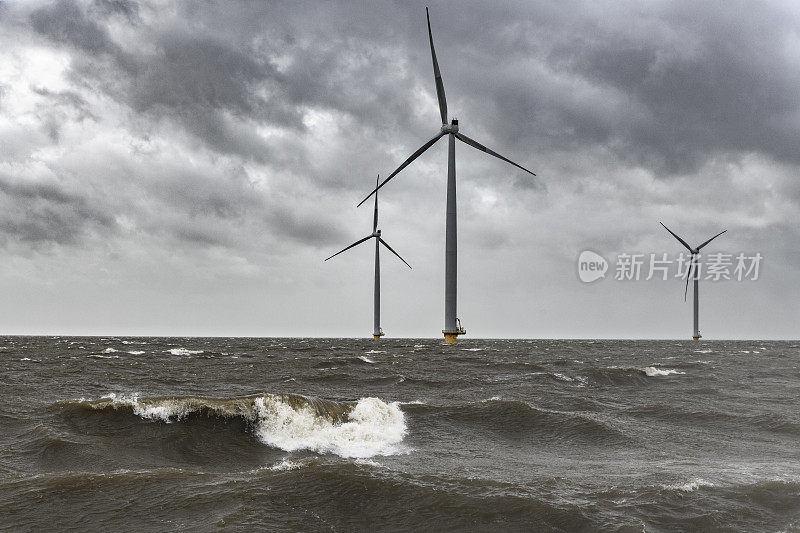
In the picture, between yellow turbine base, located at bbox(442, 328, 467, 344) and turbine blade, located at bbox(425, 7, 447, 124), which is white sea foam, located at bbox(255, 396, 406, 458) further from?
turbine blade, located at bbox(425, 7, 447, 124)

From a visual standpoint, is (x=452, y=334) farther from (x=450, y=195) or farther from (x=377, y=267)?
(x=377, y=267)

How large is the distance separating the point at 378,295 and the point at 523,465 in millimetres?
101635

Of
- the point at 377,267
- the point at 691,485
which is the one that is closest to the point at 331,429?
the point at 691,485

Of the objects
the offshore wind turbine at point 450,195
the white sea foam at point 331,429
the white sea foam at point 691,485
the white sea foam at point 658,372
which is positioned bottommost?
the white sea foam at point 658,372

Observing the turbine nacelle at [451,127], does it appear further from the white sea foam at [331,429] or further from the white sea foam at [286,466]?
the white sea foam at [286,466]

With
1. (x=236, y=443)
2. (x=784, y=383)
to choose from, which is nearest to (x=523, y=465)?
(x=236, y=443)

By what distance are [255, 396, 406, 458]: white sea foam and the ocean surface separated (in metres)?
0.08

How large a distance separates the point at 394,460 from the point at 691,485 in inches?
293

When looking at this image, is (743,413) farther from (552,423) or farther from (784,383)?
(784,383)

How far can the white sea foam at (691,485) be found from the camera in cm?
1312

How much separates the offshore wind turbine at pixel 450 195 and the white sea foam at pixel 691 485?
34.1 metres

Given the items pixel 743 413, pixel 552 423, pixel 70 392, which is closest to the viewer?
pixel 552 423

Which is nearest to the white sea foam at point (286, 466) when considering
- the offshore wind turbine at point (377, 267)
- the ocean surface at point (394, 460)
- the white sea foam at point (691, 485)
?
the ocean surface at point (394, 460)

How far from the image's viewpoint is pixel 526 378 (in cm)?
3888
